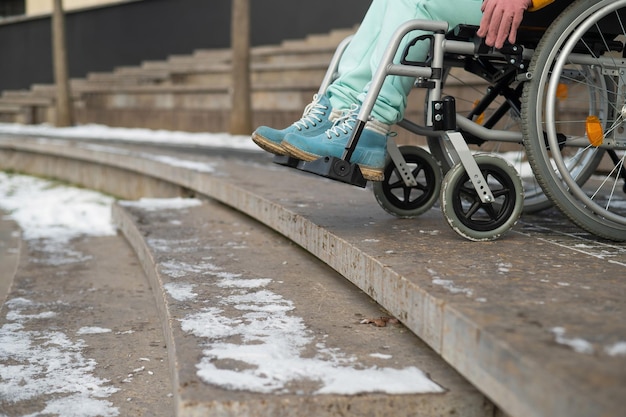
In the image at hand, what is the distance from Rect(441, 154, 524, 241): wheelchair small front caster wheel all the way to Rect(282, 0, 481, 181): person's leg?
7.5 inches

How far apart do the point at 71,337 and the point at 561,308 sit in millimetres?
1378

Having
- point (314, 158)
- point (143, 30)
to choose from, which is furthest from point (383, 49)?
point (143, 30)

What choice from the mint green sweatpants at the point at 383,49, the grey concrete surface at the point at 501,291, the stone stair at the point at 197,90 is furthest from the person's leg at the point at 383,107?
the stone stair at the point at 197,90

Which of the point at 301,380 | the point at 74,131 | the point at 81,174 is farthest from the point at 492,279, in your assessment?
the point at 74,131

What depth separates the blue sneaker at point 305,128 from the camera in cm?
212

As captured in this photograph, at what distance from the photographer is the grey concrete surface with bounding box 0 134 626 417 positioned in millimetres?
1173

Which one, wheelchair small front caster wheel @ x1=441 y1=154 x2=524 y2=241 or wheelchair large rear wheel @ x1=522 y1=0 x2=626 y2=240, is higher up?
wheelchair large rear wheel @ x1=522 y1=0 x2=626 y2=240

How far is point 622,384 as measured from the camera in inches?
43.5

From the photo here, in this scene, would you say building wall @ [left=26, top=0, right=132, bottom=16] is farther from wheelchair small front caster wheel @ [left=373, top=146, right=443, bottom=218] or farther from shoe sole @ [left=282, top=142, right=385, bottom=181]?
shoe sole @ [left=282, top=142, right=385, bottom=181]


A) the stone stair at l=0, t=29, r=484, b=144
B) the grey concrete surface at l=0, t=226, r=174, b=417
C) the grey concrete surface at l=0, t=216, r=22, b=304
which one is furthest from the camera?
the stone stair at l=0, t=29, r=484, b=144

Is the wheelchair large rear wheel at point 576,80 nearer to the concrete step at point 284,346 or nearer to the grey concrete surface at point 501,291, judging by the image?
the grey concrete surface at point 501,291

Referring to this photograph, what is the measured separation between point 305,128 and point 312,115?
75 mm

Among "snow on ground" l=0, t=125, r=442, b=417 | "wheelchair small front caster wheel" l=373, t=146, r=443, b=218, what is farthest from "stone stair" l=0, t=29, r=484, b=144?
"snow on ground" l=0, t=125, r=442, b=417

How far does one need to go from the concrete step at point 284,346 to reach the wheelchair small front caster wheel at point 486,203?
0.31 metres
